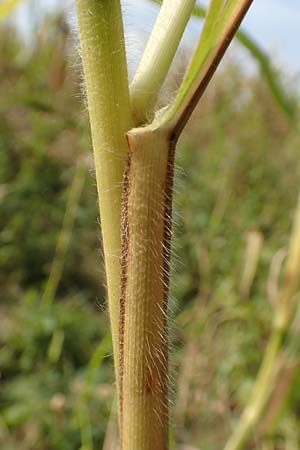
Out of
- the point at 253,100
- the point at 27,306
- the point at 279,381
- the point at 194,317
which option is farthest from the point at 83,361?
the point at 253,100

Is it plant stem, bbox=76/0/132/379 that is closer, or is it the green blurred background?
plant stem, bbox=76/0/132/379

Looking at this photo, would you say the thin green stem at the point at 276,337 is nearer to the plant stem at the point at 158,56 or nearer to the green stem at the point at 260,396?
the green stem at the point at 260,396

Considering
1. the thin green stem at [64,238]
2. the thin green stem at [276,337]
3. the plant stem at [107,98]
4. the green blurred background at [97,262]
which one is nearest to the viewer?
the plant stem at [107,98]

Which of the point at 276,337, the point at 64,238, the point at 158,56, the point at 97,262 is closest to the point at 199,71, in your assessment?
the point at 158,56

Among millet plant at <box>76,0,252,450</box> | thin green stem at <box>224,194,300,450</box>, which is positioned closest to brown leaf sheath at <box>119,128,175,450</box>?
millet plant at <box>76,0,252,450</box>

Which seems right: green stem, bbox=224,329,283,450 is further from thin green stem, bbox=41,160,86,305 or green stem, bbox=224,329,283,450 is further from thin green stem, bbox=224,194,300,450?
thin green stem, bbox=41,160,86,305

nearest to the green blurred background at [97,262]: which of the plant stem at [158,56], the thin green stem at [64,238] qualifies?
the thin green stem at [64,238]

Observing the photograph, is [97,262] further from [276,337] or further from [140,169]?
[140,169]
